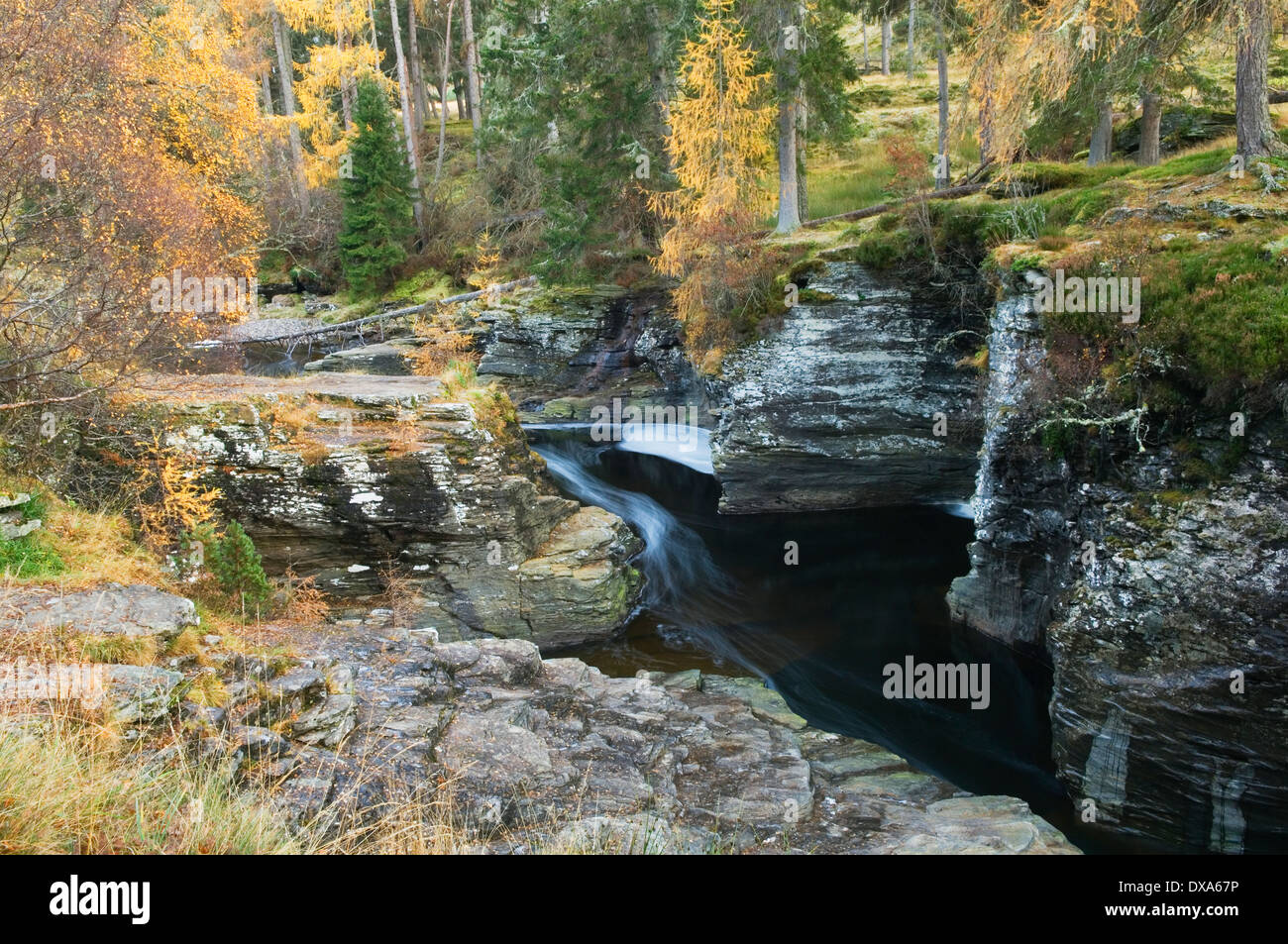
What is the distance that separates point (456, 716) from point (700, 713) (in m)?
3.72

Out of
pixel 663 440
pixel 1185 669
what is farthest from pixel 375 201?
pixel 1185 669

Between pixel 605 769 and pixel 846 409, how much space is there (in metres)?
12.9

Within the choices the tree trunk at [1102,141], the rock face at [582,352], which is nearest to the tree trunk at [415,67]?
the rock face at [582,352]

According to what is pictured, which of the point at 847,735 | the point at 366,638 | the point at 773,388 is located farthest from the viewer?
the point at 773,388

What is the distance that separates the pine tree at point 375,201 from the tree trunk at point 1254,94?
27.1 meters

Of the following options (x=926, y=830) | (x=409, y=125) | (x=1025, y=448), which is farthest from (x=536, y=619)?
(x=409, y=125)

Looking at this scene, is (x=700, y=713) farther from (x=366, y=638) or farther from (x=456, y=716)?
(x=366, y=638)

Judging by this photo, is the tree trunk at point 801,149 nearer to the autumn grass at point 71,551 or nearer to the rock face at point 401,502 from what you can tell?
the rock face at point 401,502

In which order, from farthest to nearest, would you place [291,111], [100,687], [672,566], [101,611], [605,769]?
1. [291,111]
2. [672,566]
3. [605,769]
4. [101,611]
5. [100,687]

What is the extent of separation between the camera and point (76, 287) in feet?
31.1

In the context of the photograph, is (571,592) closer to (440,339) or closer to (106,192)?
(106,192)

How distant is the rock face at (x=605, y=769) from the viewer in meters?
6.46

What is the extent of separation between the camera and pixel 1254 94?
1198 centimetres

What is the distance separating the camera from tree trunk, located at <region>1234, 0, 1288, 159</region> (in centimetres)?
1184
